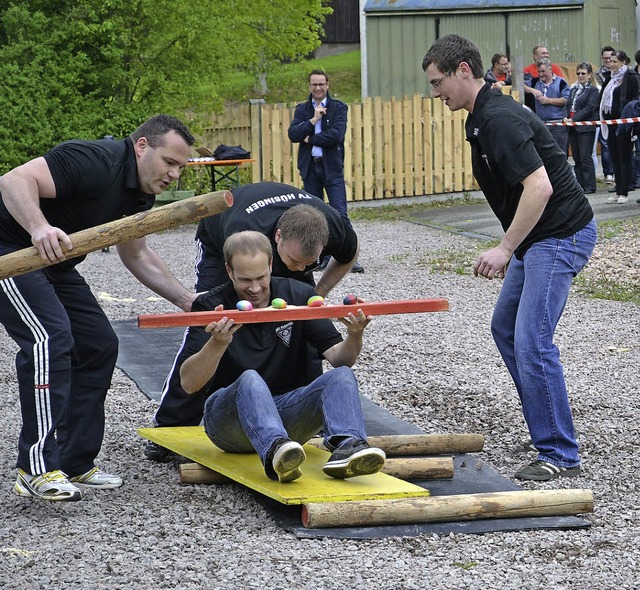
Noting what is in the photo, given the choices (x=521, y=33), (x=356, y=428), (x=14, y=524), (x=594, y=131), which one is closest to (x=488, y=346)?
(x=356, y=428)

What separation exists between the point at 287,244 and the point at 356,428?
983 millimetres

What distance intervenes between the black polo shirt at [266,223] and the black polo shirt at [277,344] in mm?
446

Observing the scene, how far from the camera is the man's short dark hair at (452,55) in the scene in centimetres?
529

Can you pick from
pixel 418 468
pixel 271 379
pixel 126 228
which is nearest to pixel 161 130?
pixel 126 228

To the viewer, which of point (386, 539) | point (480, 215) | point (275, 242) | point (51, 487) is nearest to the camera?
point (386, 539)

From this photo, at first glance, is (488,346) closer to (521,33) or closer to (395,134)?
(395,134)

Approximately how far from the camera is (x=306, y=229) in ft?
17.6

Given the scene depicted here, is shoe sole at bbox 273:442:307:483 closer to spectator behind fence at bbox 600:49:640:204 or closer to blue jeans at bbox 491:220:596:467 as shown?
blue jeans at bbox 491:220:596:467

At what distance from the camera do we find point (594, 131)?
1720 centimetres

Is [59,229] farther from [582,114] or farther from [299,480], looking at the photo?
[582,114]

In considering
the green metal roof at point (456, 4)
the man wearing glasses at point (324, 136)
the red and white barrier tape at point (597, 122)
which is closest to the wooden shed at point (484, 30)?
the green metal roof at point (456, 4)

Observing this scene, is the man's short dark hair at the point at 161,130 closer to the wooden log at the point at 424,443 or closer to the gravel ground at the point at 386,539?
the gravel ground at the point at 386,539

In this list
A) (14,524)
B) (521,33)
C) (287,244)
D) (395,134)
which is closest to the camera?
(14,524)

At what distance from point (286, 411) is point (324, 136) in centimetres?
763
